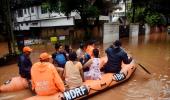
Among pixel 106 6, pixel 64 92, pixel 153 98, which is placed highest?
pixel 106 6

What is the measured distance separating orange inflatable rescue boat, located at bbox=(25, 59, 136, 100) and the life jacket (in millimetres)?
1074

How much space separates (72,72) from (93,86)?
3.03ft

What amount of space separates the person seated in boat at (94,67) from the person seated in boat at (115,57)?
64 centimetres

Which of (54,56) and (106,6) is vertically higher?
(106,6)

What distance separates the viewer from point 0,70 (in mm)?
11438

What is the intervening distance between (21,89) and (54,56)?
153 cm

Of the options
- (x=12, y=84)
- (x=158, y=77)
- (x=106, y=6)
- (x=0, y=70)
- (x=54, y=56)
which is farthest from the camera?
(x=106, y=6)

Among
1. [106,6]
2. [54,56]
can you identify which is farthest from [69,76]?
[106,6]

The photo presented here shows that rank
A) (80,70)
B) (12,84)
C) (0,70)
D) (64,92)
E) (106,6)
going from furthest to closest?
(106,6) < (0,70) < (12,84) < (80,70) < (64,92)

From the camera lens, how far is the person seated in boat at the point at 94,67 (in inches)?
296

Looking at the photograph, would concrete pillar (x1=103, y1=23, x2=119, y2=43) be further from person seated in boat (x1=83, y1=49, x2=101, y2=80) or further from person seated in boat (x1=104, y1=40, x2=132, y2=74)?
person seated in boat (x1=83, y1=49, x2=101, y2=80)

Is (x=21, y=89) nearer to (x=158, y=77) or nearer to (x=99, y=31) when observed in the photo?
(x=158, y=77)

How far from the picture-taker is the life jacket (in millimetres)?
7962

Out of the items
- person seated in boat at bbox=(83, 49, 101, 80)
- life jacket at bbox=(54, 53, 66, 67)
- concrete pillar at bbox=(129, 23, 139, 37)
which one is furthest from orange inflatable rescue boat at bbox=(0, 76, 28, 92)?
concrete pillar at bbox=(129, 23, 139, 37)
